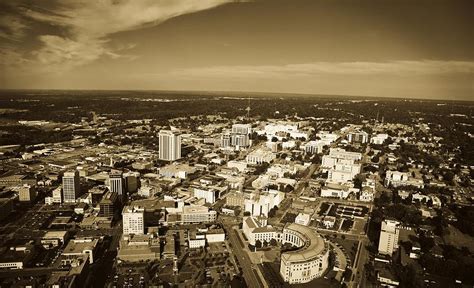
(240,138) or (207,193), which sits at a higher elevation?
(240,138)

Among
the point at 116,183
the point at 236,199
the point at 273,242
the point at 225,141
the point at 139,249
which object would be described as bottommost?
the point at 273,242

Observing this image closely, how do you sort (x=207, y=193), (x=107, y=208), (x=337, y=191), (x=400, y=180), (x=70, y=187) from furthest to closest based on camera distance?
(x=400, y=180) → (x=337, y=191) → (x=207, y=193) → (x=70, y=187) → (x=107, y=208)

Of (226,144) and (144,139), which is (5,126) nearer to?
(144,139)

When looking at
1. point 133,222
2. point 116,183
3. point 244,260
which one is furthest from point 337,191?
point 116,183

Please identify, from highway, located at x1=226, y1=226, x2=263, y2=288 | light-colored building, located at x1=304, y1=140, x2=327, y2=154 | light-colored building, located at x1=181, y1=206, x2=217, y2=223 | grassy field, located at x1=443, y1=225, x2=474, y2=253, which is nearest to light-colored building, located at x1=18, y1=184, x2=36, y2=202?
light-colored building, located at x1=181, y1=206, x2=217, y2=223

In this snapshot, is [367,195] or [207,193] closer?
[207,193]

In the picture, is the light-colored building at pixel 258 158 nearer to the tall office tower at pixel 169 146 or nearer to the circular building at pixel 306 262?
the tall office tower at pixel 169 146

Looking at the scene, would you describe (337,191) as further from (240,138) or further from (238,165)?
(240,138)

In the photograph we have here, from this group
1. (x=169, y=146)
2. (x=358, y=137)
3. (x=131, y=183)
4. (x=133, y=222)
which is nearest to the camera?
(x=133, y=222)
